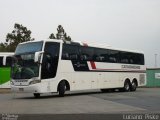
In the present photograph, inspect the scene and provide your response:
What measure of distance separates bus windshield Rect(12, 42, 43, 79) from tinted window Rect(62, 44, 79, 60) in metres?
2.10

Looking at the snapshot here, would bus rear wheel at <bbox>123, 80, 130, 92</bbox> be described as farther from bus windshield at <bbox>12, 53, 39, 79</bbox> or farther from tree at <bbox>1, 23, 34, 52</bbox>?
tree at <bbox>1, 23, 34, 52</bbox>

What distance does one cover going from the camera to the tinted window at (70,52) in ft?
91.1

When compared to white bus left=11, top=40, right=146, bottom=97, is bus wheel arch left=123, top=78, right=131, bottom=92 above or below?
below

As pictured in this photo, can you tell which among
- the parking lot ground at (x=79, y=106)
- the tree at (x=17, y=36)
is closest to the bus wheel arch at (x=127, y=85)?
the parking lot ground at (x=79, y=106)

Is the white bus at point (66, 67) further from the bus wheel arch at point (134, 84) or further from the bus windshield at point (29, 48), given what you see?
the bus wheel arch at point (134, 84)

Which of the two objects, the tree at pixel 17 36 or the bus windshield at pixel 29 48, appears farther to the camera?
the tree at pixel 17 36

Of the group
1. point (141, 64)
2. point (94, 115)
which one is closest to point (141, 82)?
point (141, 64)

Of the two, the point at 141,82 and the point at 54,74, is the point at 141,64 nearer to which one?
the point at 141,82

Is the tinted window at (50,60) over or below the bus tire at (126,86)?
over

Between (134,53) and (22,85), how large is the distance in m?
13.2

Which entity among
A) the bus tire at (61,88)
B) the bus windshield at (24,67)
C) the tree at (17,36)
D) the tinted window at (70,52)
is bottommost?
the bus tire at (61,88)

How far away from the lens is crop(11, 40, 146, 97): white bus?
2586cm

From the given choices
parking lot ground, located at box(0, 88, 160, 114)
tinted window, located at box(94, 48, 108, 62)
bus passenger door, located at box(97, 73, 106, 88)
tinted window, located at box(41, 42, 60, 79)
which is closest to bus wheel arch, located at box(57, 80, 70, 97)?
tinted window, located at box(41, 42, 60, 79)

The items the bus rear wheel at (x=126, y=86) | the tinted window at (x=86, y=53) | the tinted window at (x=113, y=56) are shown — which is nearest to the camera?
the tinted window at (x=86, y=53)
